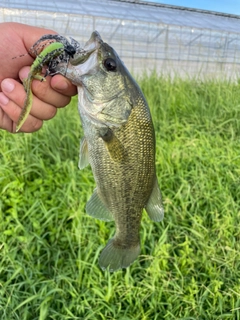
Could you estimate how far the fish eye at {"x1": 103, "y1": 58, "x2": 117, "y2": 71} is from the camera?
3.42ft

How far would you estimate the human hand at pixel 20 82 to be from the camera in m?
1.26

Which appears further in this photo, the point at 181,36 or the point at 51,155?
the point at 181,36

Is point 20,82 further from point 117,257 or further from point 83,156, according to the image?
point 117,257

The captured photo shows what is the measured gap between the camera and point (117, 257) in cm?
136

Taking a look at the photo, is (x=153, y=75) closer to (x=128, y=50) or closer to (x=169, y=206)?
(x=128, y=50)

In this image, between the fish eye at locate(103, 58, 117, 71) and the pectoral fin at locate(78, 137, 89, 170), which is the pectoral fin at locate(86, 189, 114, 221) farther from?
the fish eye at locate(103, 58, 117, 71)

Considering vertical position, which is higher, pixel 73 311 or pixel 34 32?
pixel 34 32

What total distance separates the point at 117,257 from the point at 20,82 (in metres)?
0.78

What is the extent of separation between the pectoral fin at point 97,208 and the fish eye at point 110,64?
45 cm

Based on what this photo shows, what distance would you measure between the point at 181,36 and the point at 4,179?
591 centimetres

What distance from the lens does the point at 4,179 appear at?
8.67 feet

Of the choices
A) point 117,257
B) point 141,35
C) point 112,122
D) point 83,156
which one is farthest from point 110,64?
point 141,35

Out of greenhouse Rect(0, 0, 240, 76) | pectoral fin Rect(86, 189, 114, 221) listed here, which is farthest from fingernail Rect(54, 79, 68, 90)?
greenhouse Rect(0, 0, 240, 76)

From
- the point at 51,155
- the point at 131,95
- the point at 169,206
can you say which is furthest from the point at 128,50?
the point at 131,95
